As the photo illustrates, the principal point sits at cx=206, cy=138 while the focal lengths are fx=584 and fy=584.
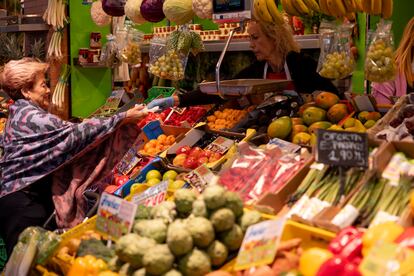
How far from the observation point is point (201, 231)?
7.24 ft

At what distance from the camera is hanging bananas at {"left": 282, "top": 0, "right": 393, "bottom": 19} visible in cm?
335

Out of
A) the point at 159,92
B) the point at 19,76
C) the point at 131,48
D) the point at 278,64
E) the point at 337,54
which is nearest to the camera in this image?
the point at 337,54

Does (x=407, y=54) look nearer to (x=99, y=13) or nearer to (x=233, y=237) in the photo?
(x=99, y=13)

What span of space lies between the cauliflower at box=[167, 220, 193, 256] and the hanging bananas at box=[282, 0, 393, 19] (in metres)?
1.87

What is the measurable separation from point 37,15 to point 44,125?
4.17 metres

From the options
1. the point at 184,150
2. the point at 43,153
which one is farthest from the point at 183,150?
the point at 43,153

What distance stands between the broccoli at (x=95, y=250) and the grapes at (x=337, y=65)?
1.87m

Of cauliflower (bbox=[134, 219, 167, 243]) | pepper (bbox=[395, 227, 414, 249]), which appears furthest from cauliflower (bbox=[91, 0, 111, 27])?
pepper (bbox=[395, 227, 414, 249])

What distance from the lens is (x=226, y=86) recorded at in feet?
12.8

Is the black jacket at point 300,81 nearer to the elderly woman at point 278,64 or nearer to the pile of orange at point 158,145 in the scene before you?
the elderly woman at point 278,64

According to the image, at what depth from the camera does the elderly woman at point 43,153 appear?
3789 millimetres

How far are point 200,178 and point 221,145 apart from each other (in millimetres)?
744

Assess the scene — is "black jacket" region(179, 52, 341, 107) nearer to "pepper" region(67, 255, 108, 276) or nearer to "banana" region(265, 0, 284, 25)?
"banana" region(265, 0, 284, 25)

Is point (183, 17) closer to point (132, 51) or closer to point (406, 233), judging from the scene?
point (132, 51)
